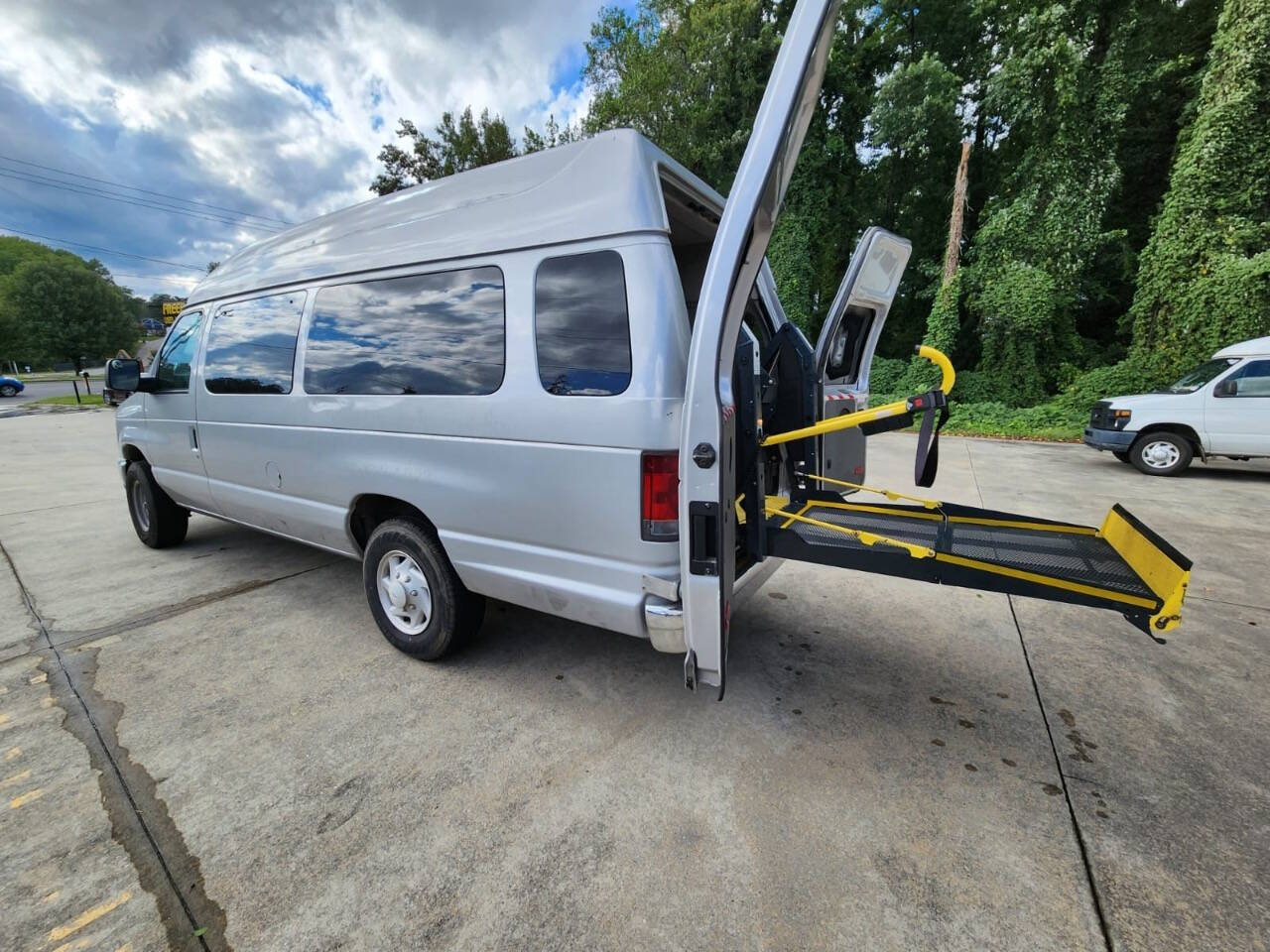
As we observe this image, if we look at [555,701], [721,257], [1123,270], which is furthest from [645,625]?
[1123,270]

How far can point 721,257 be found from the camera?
6.13 ft

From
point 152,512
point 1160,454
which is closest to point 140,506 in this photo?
point 152,512

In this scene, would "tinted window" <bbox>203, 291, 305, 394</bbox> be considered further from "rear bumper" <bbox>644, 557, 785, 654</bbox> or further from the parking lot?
"rear bumper" <bbox>644, 557, 785, 654</bbox>

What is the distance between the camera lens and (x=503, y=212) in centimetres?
244

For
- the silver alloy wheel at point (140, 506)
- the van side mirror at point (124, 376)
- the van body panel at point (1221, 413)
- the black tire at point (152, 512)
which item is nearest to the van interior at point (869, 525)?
the van side mirror at point (124, 376)

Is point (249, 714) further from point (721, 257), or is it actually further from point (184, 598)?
point (721, 257)

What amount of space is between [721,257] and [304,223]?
3.02 metres

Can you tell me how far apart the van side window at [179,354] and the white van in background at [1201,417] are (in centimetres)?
1114

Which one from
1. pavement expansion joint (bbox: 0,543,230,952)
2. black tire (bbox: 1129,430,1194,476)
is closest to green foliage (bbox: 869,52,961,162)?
black tire (bbox: 1129,430,1194,476)

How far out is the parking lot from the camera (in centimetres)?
166

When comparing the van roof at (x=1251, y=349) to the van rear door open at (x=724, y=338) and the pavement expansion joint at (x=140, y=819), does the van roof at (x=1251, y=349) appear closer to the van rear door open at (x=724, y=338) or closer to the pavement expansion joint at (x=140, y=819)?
the van rear door open at (x=724, y=338)

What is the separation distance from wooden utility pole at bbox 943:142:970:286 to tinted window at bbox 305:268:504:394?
16391 millimetres

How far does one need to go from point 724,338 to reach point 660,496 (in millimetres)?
621

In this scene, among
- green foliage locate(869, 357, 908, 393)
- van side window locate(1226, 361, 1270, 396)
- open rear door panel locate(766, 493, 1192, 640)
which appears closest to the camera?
open rear door panel locate(766, 493, 1192, 640)
